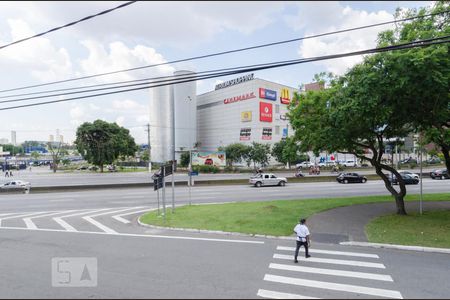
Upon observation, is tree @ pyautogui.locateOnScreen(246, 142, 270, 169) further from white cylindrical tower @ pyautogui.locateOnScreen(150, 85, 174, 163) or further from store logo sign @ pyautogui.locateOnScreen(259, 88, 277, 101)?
white cylindrical tower @ pyautogui.locateOnScreen(150, 85, 174, 163)

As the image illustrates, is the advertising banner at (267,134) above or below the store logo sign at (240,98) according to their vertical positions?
below

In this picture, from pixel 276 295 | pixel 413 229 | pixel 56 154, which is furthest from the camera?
pixel 56 154

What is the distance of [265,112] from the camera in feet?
239

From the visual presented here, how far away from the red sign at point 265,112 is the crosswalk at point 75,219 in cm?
5407

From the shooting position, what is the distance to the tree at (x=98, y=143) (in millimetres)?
67062

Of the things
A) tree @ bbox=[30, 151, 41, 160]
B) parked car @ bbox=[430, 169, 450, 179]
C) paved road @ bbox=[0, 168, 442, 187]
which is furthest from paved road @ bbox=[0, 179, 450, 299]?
tree @ bbox=[30, 151, 41, 160]

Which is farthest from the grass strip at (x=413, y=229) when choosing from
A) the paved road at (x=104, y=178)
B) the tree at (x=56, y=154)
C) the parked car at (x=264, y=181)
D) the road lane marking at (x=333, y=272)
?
the tree at (x=56, y=154)

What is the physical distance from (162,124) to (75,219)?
7148cm

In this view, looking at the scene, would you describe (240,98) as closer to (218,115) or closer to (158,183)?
(218,115)

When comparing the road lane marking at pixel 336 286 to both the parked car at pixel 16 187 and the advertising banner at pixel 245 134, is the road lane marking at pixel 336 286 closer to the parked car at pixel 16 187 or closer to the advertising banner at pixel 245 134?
the parked car at pixel 16 187

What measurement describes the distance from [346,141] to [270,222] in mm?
5753

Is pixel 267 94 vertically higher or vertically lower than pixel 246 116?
higher

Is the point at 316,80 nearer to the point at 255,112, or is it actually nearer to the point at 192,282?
the point at 192,282

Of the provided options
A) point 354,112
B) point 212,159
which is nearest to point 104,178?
point 212,159
